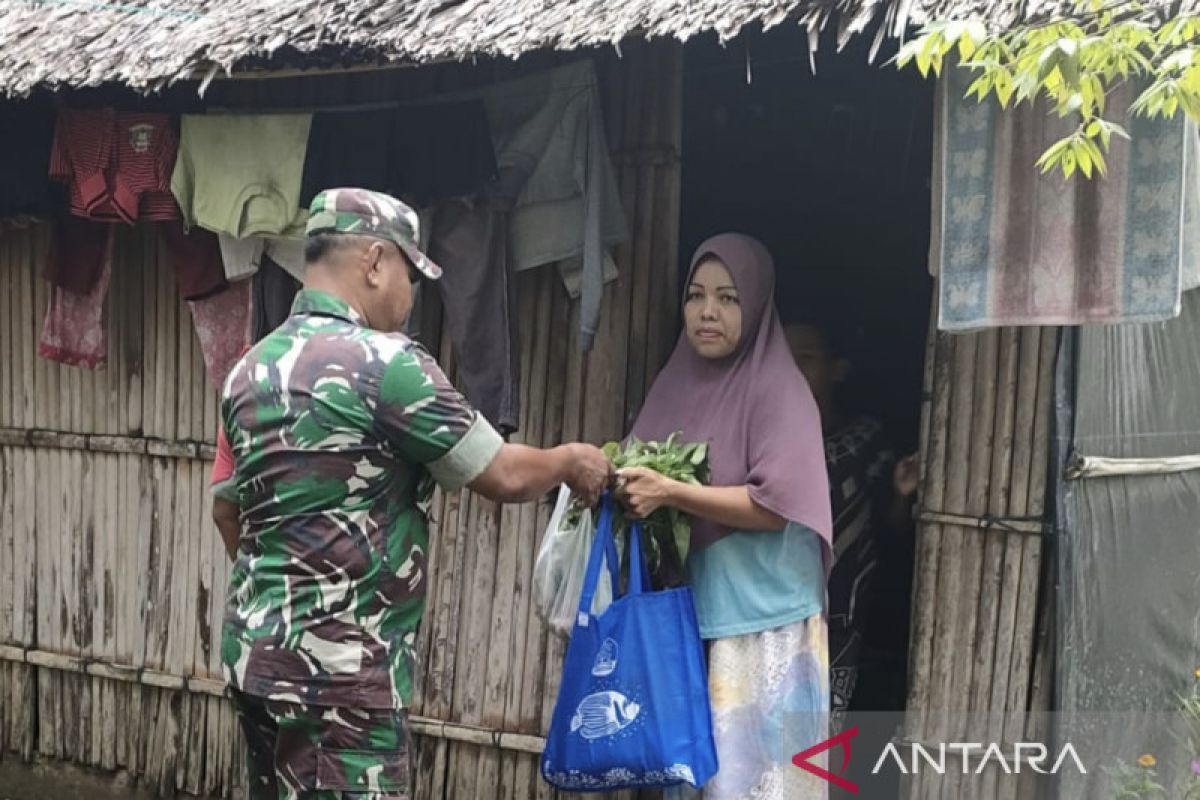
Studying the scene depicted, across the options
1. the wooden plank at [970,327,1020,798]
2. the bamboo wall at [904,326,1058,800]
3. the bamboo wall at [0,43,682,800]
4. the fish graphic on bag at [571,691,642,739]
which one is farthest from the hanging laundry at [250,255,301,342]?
the wooden plank at [970,327,1020,798]

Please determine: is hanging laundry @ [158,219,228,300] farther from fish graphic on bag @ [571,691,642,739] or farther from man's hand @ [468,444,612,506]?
fish graphic on bag @ [571,691,642,739]

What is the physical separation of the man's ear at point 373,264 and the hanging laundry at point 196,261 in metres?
1.86

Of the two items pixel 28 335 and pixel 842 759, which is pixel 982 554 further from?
pixel 28 335

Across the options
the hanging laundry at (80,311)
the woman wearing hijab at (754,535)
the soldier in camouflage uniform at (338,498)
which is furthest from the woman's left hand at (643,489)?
the hanging laundry at (80,311)

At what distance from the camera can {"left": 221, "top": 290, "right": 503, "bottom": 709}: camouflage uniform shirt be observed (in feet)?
10.6

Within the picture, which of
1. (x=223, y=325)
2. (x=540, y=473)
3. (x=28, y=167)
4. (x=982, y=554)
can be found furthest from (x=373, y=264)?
(x=28, y=167)

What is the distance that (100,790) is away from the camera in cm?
579

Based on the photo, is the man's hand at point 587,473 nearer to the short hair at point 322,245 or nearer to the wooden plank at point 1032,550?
the short hair at point 322,245

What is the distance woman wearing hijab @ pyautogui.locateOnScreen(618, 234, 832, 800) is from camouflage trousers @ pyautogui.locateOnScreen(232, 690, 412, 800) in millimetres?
961

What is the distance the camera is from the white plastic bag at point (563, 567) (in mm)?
4086

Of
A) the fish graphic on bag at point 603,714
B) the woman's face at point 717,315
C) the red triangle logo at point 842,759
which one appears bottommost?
the red triangle logo at point 842,759

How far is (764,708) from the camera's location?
3939mm

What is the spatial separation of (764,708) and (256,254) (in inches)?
95.5

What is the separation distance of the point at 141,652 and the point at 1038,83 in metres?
4.24
